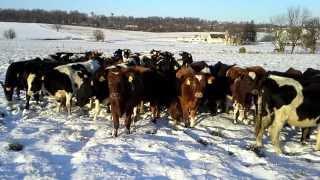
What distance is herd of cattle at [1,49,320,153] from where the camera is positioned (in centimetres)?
1111

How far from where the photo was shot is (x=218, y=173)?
364 inches

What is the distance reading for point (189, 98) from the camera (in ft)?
46.5

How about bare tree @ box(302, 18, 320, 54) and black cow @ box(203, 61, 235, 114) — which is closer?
black cow @ box(203, 61, 235, 114)

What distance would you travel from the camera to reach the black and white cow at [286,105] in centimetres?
1098

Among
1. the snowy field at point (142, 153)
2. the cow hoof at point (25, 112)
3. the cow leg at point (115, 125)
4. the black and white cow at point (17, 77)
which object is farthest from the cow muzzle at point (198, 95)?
the black and white cow at point (17, 77)

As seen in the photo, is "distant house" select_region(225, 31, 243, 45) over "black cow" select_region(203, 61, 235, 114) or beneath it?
beneath

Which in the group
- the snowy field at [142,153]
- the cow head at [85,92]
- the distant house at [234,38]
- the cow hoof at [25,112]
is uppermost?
the cow head at [85,92]

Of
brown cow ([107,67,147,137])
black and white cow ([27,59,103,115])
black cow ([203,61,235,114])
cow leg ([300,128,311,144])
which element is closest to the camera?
cow leg ([300,128,311,144])

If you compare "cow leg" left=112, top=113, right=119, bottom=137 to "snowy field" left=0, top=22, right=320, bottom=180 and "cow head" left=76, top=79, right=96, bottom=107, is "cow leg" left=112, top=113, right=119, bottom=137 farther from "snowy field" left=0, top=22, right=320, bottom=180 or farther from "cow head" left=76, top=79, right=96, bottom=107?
"cow head" left=76, top=79, right=96, bottom=107

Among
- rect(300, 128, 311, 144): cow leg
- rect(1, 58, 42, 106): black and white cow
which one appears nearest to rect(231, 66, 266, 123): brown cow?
rect(300, 128, 311, 144): cow leg

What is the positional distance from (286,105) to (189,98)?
3795 millimetres

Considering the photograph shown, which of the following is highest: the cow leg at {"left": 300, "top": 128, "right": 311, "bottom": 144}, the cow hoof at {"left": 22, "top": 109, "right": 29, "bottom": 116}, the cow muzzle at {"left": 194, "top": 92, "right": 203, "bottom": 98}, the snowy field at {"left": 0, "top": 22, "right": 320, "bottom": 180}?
the cow muzzle at {"left": 194, "top": 92, "right": 203, "bottom": 98}

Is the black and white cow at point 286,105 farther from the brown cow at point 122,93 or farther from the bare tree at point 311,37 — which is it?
the bare tree at point 311,37

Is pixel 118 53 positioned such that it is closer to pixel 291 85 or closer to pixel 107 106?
pixel 107 106
